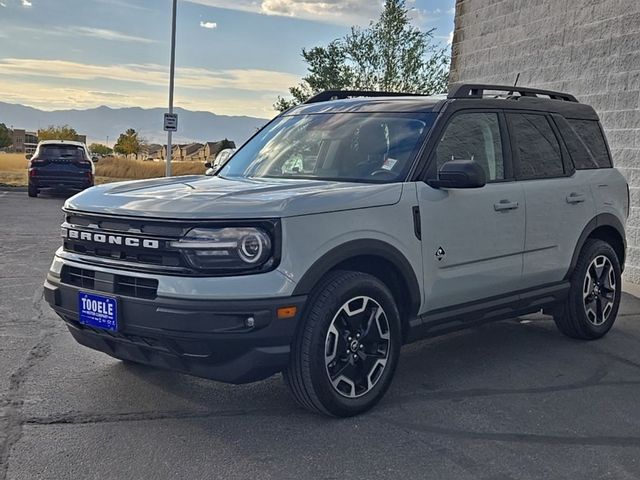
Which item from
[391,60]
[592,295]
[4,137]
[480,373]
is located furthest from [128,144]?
[480,373]

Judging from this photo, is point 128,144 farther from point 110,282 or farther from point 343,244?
point 343,244

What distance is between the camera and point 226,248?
3.56 metres


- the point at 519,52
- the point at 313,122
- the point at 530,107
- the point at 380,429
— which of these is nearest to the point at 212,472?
the point at 380,429

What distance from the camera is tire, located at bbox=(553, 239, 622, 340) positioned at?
5.70 metres

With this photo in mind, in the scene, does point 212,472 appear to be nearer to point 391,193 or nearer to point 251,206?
point 251,206

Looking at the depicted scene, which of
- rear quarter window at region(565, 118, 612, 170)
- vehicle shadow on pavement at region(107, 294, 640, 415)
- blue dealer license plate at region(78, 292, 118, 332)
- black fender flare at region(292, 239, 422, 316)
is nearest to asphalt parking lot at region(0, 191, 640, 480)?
vehicle shadow on pavement at region(107, 294, 640, 415)

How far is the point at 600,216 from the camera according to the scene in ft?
19.1

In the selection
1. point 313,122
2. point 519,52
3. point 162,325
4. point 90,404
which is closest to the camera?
point 162,325

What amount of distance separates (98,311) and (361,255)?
146 centimetres

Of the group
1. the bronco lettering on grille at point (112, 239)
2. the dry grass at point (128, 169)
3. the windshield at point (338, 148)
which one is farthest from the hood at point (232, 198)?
the dry grass at point (128, 169)

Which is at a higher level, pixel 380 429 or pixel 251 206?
pixel 251 206

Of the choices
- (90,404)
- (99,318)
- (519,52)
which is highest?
(519,52)

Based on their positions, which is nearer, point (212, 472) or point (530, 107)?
point (212, 472)

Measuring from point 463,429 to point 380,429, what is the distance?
0.46 m
